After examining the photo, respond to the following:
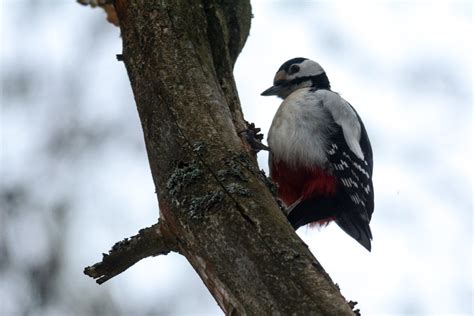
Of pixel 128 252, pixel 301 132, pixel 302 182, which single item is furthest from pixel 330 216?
pixel 128 252

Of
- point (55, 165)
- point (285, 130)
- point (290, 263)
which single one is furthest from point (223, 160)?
point (55, 165)

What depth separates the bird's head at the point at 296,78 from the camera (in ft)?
15.5

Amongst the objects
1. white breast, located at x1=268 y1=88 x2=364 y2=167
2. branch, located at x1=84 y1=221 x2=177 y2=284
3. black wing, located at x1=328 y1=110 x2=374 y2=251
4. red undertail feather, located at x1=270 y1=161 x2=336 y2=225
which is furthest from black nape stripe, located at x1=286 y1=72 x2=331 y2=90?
branch, located at x1=84 y1=221 x2=177 y2=284

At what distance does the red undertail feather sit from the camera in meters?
3.90

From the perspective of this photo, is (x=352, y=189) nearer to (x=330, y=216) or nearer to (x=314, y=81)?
(x=330, y=216)

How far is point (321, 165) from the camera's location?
395cm

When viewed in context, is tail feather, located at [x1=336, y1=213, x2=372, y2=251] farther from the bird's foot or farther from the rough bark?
the rough bark

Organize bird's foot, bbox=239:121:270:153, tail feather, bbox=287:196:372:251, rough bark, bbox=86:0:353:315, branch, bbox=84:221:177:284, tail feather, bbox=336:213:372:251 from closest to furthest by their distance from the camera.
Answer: rough bark, bbox=86:0:353:315, branch, bbox=84:221:177:284, bird's foot, bbox=239:121:270:153, tail feather, bbox=287:196:372:251, tail feather, bbox=336:213:372:251

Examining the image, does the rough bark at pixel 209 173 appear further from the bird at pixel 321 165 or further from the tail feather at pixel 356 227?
the tail feather at pixel 356 227

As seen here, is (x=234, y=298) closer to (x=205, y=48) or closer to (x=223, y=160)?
(x=223, y=160)

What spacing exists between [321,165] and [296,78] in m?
1.01

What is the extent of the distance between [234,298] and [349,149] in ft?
7.28

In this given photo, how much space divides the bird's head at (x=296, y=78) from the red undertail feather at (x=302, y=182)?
0.87 metres

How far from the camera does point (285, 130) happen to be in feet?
13.3
